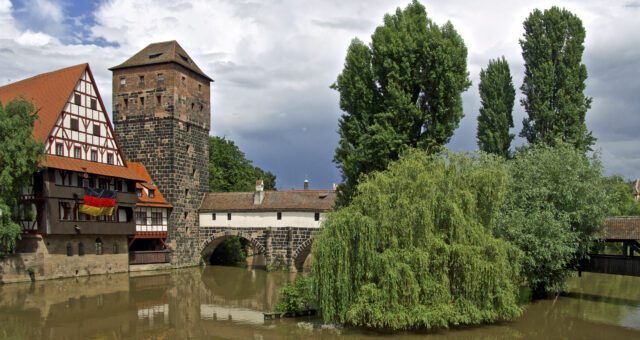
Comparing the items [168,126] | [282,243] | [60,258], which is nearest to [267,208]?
[282,243]

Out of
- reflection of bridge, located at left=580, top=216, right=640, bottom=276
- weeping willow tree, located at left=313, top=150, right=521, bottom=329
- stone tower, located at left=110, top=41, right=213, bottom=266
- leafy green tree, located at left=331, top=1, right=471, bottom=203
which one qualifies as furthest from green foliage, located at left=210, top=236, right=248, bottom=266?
weeping willow tree, located at left=313, top=150, right=521, bottom=329

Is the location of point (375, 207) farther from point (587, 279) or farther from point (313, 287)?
point (587, 279)

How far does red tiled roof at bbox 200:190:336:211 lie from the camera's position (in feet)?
121

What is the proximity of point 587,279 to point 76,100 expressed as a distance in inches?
1312

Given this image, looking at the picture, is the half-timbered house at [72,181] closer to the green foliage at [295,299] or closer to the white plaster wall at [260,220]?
the white plaster wall at [260,220]

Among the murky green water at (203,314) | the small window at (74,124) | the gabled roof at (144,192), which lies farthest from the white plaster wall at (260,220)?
the small window at (74,124)

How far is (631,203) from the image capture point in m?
56.6

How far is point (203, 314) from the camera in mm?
21328

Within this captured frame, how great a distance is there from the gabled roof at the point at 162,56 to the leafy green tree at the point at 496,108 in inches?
818

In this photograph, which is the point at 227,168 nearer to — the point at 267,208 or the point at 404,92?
the point at 267,208

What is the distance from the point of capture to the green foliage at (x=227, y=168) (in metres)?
49.7

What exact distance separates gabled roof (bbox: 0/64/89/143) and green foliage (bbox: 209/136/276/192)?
17.7 metres

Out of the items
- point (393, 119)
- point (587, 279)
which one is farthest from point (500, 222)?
point (587, 279)

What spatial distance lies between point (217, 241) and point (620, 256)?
27.0 meters
